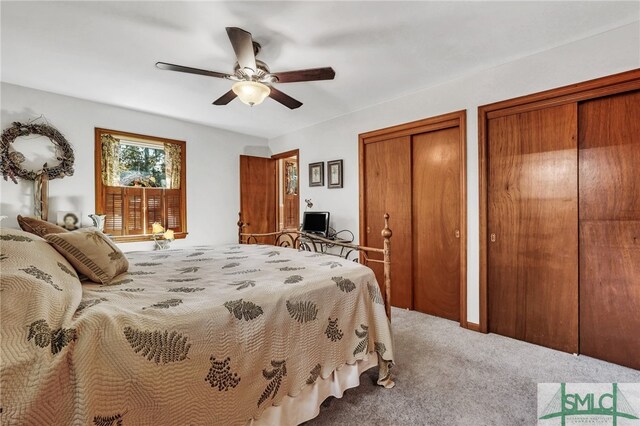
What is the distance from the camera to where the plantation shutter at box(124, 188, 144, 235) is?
366 cm

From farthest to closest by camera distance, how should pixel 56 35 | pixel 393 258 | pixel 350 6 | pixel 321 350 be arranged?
pixel 393 258 → pixel 56 35 → pixel 350 6 → pixel 321 350

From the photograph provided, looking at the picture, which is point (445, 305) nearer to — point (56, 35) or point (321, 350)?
point (321, 350)

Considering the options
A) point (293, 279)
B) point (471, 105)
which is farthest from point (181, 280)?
point (471, 105)

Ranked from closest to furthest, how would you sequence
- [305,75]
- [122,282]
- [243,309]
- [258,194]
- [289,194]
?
1. [243,309]
2. [122,282]
3. [305,75]
4. [258,194]
5. [289,194]

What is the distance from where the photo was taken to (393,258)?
138 inches

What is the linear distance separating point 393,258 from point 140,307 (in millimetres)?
2894

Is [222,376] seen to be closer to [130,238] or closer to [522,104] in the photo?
[522,104]

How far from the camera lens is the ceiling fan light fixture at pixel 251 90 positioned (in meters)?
2.07

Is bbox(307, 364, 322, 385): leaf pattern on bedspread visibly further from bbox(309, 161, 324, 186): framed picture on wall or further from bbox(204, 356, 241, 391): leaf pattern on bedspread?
bbox(309, 161, 324, 186): framed picture on wall

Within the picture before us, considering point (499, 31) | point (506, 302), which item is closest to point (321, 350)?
point (506, 302)

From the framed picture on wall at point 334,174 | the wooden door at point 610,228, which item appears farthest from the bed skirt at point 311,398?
the framed picture on wall at point 334,174

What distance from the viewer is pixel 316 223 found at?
4.04 m

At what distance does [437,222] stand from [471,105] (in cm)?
122

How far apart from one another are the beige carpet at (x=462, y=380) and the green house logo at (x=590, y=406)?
0.26 feet
